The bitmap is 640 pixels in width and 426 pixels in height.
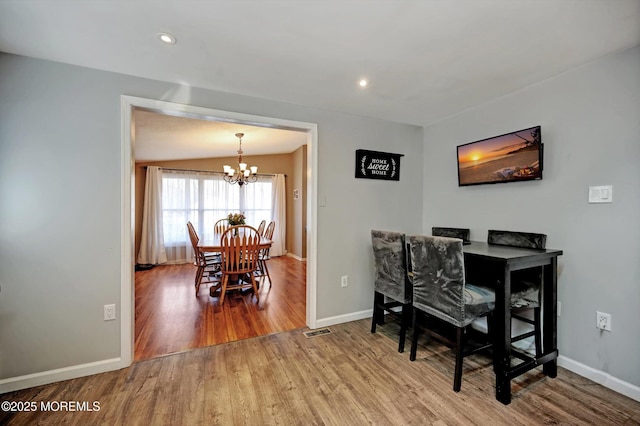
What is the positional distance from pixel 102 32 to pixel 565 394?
12.1ft

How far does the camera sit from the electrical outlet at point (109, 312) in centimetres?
196

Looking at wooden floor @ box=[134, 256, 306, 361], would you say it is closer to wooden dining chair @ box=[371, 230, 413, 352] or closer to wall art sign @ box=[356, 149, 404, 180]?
wooden dining chair @ box=[371, 230, 413, 352]

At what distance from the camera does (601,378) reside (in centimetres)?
180

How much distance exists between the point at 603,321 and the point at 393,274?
1429mm

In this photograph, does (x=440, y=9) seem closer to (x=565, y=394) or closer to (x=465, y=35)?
(x=465, y=35)

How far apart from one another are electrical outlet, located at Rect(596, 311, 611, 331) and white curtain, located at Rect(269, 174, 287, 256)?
18.4 feet

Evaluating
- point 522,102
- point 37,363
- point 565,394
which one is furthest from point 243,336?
point 522,102

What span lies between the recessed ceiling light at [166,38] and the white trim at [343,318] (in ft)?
8.56

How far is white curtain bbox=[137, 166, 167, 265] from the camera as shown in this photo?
17.9 feet

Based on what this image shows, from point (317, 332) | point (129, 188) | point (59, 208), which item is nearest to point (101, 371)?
point (59, 208)

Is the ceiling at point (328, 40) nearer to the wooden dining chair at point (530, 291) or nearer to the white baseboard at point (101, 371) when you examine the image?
the wooden dining chair at point (530, 291)

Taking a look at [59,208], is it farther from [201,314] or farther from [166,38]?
[201,314]

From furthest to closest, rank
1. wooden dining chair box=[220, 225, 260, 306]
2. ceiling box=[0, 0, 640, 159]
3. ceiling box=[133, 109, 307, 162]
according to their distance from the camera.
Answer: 1. ceiling box=[133, 109, 307, 162]
2. wooden dining chair box=[220, 225, 260, 306]
3. ceiling box=[0, 0, 640, 159]

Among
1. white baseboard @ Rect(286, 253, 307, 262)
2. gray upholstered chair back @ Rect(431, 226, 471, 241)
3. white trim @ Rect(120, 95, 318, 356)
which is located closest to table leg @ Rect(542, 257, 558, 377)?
gray upholstered chair back @ Rect(431, 226, 471, 241)
